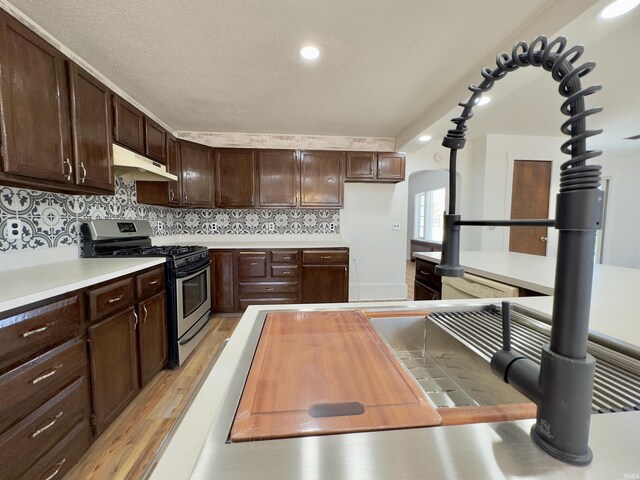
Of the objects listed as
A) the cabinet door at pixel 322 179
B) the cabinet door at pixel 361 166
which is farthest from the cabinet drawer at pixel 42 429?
the cabinet door at pixel 361 166

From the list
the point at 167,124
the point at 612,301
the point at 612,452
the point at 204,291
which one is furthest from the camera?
the point at 167,124

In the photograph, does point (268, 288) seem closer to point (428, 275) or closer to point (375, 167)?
point (428, 275)

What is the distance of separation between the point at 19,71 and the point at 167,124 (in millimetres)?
2116

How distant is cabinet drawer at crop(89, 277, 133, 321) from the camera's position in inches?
54.6

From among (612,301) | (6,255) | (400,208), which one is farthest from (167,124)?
(612,301)

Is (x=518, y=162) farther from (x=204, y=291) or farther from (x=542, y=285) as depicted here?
(x=204, y=291)

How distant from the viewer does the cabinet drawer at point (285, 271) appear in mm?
3236

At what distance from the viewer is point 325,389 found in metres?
0.50

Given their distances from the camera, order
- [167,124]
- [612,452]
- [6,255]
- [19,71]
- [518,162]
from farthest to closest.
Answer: [518,162]
[167,124]
[6,255]
[19,71]
[612,452]

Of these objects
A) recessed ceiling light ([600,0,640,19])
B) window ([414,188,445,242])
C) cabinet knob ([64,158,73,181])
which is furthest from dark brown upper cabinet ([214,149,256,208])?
window ([414,188,445,242])

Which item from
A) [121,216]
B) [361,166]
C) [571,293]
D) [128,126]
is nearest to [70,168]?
[128,126]

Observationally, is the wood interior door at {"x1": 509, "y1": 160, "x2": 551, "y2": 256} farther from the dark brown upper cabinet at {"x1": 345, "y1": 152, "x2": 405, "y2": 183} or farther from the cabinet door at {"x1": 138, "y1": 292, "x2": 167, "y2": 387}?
the cabinet door at {"x1": 138, "y1": 292, "x2": 167, "y2": 387}

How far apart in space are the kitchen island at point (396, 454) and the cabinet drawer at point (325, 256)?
2.83 metres

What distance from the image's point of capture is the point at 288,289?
327 cm
